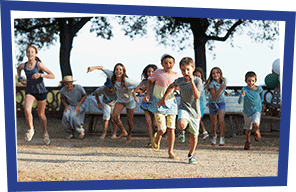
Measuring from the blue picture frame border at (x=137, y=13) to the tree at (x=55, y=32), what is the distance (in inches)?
205

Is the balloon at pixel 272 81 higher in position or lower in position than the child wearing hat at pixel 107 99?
higher

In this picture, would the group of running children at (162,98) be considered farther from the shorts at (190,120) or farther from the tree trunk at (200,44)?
the tree trunk at (200,44)

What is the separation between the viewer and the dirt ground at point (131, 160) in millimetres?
4926

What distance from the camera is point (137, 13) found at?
468 centimetres

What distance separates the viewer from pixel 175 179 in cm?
478


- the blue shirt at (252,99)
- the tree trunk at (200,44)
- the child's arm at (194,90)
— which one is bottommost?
the blue shirt at (252,99)

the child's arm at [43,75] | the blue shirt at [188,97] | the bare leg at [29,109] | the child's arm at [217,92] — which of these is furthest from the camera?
the child's arm at [217,92]

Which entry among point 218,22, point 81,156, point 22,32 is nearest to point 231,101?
point 218,22

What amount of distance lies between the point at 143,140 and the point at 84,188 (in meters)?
3.29

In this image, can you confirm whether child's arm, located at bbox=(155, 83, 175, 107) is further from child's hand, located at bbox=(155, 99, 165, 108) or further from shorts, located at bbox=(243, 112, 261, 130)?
shorts, located at bbox=(243, 112, 261, 130)

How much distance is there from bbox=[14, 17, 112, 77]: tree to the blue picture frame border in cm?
521

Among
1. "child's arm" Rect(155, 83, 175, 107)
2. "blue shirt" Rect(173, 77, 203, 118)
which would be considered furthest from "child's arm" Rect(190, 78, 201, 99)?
"child's arm" Rect(155, 83, 175, 107)

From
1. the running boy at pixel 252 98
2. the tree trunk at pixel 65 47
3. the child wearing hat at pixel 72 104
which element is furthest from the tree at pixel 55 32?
the running boy at pixel 252 98

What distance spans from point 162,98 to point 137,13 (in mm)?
1279
